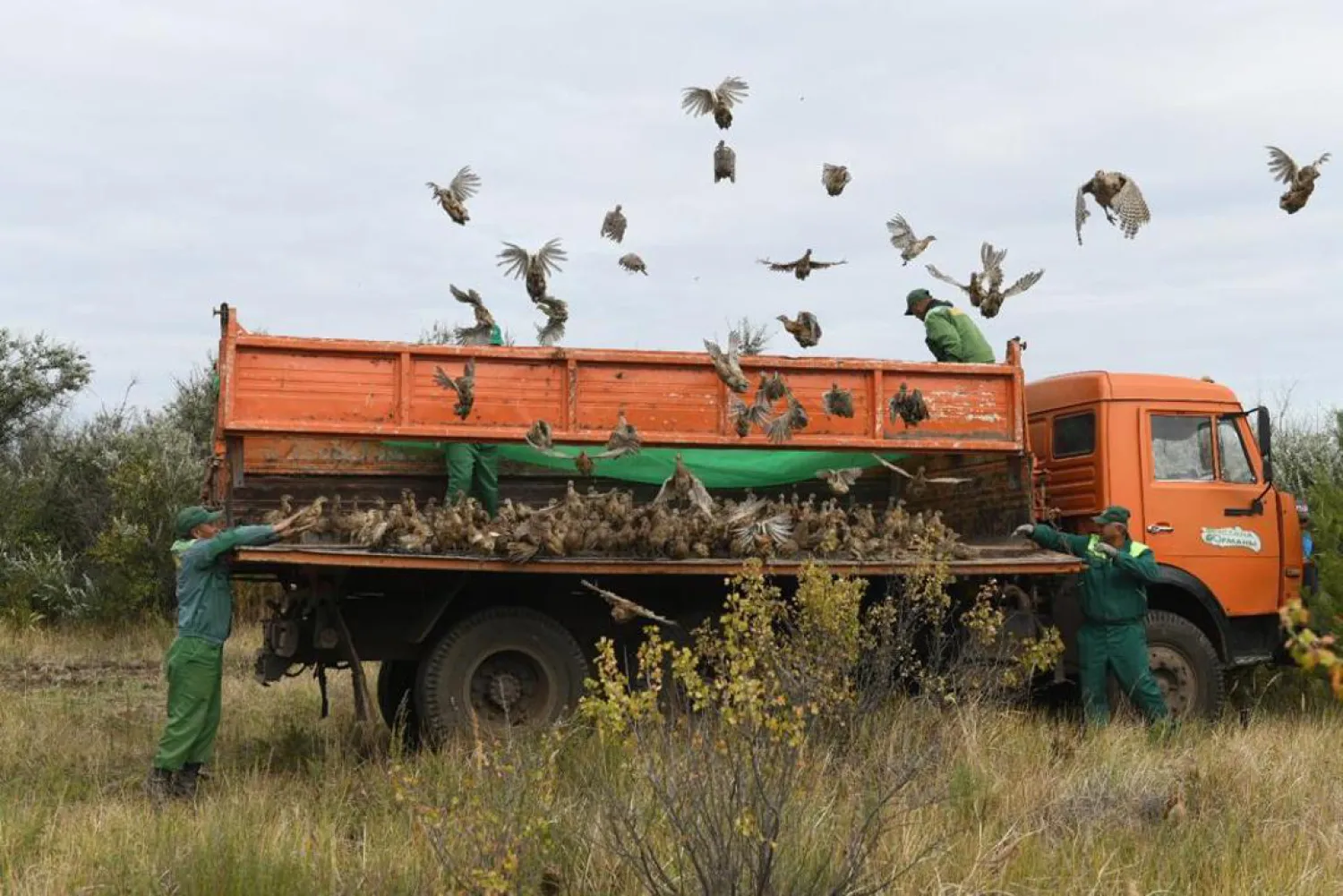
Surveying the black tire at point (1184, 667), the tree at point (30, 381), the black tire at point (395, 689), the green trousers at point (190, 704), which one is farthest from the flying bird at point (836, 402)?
the tree at point (30, 381)

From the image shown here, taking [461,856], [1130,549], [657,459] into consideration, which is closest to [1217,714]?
[1130,549]

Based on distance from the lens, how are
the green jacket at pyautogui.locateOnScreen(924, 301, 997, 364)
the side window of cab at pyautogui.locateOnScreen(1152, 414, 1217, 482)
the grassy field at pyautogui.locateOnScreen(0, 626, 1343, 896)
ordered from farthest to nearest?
the green jacket at pyautogui.locateOnScreen(924, 301, 997, 364), the side window of cab at pyautogui.locateOnScreen(1152, 414, 1217, 482), the grassy field at pyautogui.locateOnScreen(0, 626, 1343, 896)

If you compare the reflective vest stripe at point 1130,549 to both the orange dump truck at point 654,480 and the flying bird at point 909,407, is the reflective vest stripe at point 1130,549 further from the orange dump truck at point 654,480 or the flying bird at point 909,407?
the flying bird at point 909,407

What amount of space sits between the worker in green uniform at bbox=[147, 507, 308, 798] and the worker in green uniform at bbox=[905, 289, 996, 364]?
521cm

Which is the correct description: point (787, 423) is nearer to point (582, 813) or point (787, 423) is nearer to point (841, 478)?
point (841, 478)

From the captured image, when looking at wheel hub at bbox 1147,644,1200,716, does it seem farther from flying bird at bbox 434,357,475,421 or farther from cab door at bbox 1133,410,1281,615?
Answer: flying bird at bbox 434,357,475,421

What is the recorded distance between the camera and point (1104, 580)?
10266 millimetres

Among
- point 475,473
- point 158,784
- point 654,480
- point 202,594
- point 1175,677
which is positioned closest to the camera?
point 158,784

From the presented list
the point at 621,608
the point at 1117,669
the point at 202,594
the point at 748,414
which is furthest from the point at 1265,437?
the point at 202,594

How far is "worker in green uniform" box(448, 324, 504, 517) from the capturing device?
33.9ft

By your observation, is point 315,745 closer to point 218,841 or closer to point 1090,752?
point 218,841

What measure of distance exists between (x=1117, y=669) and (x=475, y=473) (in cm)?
467

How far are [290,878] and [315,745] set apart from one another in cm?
402

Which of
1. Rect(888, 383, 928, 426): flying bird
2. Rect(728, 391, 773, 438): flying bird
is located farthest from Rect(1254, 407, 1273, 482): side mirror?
Rect(728, 391, 773, 438): flying bird
